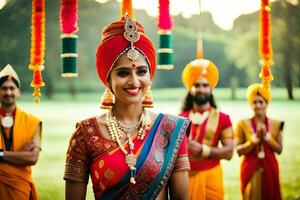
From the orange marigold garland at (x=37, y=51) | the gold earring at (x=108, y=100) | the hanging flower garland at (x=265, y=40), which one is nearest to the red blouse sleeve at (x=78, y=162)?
the gold earring at (x=108, y=100)

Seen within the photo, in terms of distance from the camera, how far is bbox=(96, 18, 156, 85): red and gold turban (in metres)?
2.20

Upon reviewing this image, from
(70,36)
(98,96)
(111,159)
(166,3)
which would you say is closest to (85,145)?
(111,159)

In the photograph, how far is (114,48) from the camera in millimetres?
2199

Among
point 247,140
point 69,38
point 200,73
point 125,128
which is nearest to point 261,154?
point 247,140

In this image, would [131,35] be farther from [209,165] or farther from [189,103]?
[189,103]

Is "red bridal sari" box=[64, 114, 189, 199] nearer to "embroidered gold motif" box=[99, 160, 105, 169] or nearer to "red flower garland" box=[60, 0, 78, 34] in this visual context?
"embroidered gold motif" box=[99, 160, 105, 169]

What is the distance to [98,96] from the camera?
5457 mm

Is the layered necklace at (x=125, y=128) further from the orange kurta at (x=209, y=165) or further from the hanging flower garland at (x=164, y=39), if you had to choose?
the orange kurta at (x=209, y=165)

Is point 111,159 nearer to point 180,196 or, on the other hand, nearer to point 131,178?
point 131,178

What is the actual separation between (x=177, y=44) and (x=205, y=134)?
52.7 inches

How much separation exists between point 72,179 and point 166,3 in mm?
2237

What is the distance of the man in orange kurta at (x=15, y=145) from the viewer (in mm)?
4133

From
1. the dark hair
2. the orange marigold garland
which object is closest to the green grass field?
the dark hair

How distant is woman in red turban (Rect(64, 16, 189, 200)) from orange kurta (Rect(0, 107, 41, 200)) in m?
2.08
